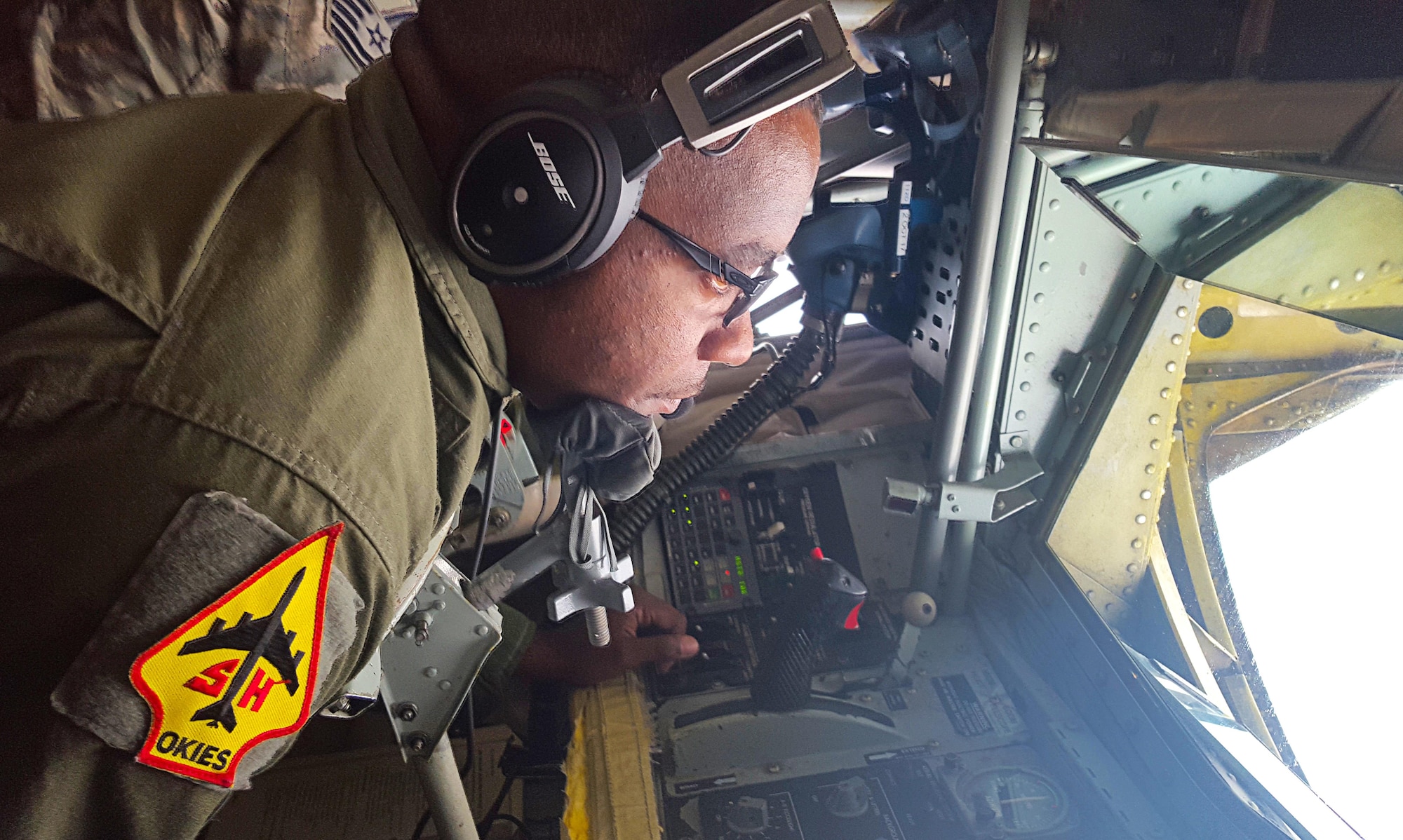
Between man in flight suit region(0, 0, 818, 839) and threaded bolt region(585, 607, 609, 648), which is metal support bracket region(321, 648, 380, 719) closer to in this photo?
man in flight suit region(0, 0, 818, 839)

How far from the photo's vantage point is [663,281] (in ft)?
2.68

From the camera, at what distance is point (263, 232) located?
65cm

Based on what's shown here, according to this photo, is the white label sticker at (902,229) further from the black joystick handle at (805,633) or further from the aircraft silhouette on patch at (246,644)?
the aircraft silhouette on patch at (246,644)

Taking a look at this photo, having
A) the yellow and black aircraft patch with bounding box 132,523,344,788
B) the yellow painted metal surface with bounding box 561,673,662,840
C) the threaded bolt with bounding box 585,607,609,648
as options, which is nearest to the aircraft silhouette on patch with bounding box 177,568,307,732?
the yellow and black aircraft patch with bounding box 132,523,344,788

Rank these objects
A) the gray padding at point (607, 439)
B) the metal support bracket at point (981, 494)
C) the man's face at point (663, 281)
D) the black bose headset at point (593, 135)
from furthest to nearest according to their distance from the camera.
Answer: the metal support bracket at point (981, 494) < the gray padding at point (607, 439) < the man's face at point (663, 281) < the black bose headset at point (593, 135)

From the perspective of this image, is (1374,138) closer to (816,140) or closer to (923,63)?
(816,140)

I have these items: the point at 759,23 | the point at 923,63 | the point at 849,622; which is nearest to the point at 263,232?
the point at 759,23

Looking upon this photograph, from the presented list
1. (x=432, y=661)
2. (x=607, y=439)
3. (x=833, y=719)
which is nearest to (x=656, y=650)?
(x=833, y=719)

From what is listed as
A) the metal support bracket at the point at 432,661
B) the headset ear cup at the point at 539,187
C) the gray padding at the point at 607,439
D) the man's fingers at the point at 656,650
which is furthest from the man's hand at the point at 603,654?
the headset ear cup at the point at 539,187

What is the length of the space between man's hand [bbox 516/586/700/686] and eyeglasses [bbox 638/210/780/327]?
3.19 ft

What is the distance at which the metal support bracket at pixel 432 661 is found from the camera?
114 centimetres

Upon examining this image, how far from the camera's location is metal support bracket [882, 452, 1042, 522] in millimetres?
1551

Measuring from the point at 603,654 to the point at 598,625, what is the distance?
0.30 meters

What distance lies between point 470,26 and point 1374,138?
71 cm
